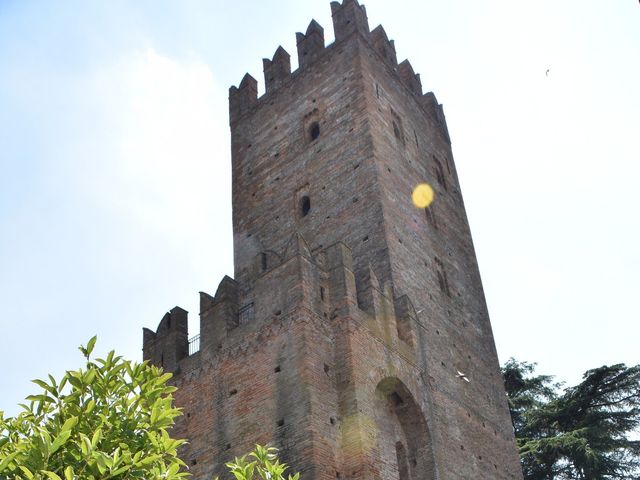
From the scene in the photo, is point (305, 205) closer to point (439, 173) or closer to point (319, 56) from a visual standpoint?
point (439, 173)

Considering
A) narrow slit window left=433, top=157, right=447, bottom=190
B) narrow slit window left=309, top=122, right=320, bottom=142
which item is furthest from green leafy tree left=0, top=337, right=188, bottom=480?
narrow slit window left=433, top=157, right=447, bottom=190

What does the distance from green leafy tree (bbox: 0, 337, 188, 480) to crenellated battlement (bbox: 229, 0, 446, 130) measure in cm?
→ 1348

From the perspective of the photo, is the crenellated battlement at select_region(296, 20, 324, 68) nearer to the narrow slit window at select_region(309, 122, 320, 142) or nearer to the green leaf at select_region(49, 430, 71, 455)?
the narrow slit window at select_region(309, 122, 320, 142)

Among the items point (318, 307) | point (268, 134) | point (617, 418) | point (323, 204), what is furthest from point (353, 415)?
point (617, 418)

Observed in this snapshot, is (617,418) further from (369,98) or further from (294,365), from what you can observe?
(294,365)

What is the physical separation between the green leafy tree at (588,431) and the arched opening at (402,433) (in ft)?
→ 26.8

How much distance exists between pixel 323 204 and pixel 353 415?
240 inches

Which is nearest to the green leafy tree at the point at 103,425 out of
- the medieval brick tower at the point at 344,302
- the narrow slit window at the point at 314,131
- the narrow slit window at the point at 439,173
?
the medieval brick tower at the point at 344,302

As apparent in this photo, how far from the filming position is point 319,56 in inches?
766

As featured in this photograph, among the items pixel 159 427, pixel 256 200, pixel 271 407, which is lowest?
pixel 159 427

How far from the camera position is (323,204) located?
16484mm

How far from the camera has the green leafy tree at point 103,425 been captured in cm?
638

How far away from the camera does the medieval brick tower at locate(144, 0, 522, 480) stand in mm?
11805

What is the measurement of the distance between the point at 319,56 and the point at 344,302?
29.4 ft
